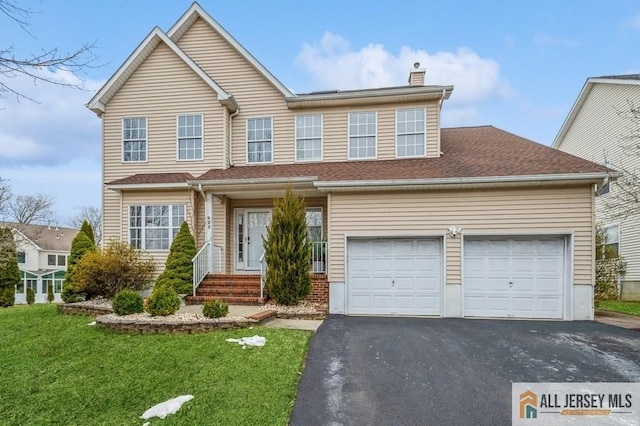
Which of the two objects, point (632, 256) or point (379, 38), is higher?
point (379, 38)

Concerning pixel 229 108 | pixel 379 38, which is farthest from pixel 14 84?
pixel 379 38

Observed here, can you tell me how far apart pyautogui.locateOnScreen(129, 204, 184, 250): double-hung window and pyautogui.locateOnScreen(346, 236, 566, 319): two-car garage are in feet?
19.6

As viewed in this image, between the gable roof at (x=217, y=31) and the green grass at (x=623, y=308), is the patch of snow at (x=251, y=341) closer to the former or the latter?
the gable roof at (x=217, y=31)

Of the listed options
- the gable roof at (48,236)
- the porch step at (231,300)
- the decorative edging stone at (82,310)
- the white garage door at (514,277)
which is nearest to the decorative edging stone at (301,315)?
the porch step at (231,300)

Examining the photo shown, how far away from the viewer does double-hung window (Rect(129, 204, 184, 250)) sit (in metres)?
11.5

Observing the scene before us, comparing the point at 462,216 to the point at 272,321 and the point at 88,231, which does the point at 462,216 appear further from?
the point at 88,231

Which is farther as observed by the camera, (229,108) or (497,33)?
(497,33)

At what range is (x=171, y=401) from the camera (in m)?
4.52

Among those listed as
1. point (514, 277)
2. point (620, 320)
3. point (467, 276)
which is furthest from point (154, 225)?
point (620, 320)

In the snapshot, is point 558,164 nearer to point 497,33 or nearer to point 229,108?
point 497,33

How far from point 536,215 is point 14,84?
10.6m

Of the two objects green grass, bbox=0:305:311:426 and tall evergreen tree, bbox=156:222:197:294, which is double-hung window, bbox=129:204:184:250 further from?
green grass, bbox=0:305:311:426

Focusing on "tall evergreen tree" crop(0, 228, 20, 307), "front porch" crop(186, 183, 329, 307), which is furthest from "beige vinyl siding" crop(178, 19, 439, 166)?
"tall evergreen tree" crop(0, 228, 20, 307)

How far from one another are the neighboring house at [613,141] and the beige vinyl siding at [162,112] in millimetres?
15370
